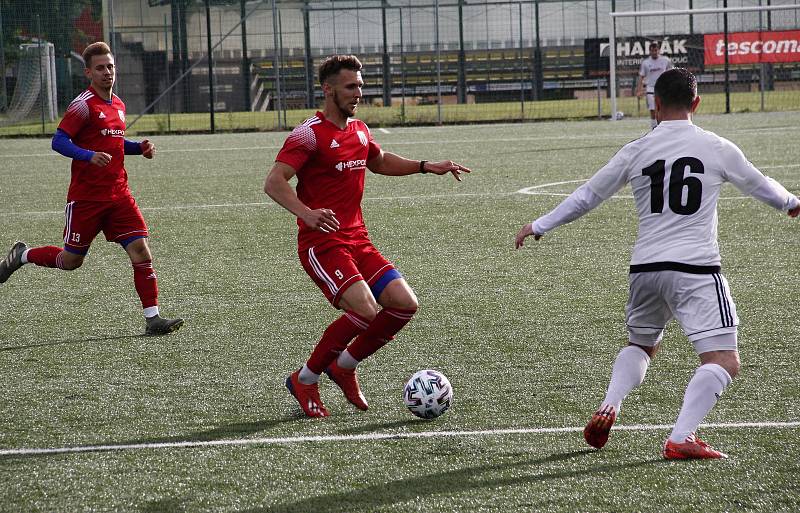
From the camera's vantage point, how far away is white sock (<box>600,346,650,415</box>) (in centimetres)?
457

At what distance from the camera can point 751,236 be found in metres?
10.4

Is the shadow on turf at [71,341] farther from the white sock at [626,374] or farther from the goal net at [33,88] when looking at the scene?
the goal net at [33,88]

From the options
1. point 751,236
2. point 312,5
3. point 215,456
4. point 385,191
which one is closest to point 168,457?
point 215,456

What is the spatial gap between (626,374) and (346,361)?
1.47 meters

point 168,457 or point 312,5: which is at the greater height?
point 312,5

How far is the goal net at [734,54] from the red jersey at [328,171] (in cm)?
2625

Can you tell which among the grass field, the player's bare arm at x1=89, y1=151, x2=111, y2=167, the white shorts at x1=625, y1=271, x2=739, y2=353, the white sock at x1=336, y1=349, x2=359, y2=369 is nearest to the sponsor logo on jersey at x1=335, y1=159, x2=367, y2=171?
the white sock at x1=336, y1=349, x2=359, y2=369

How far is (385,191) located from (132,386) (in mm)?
9554

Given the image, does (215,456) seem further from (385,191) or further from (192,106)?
(192,106)

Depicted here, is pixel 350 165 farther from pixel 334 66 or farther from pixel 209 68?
pixel 209 68

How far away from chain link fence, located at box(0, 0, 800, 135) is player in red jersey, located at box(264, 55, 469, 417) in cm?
2454

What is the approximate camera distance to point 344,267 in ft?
17.5

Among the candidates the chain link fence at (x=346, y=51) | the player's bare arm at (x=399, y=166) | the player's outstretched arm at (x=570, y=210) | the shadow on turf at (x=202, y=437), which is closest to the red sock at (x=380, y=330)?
the shadow on turf at (x=202, y=437)

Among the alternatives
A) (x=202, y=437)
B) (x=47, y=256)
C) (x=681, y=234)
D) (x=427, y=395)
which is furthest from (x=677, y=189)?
(x=47, y=256)
